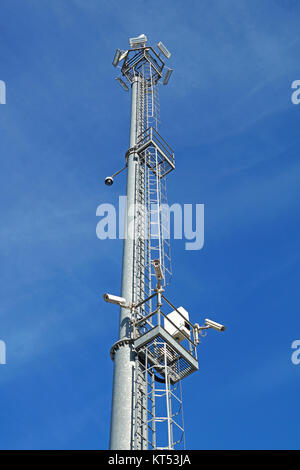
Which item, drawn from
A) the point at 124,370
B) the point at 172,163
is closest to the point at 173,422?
the point at 124,370

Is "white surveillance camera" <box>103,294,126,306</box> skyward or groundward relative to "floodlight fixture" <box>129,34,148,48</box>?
groundward

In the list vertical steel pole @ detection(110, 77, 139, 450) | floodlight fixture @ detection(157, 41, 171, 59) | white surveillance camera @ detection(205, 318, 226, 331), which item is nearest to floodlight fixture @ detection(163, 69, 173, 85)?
floodlight fixture @ detection(157, 41, 171, 59)

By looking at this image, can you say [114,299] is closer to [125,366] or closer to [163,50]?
[125,366]

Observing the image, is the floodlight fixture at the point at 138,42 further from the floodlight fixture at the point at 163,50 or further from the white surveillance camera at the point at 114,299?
the white surveillance camera at the point at 114,299

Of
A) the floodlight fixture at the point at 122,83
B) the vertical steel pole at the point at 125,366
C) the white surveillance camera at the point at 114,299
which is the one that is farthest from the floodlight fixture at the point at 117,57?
the white surveillance camera at the point at 114,299

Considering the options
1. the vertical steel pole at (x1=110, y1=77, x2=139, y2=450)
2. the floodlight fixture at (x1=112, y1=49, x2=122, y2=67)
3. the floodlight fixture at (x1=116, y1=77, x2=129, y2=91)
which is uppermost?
the floodlight fixture at (x1=112, y1=49, x2=122, y2=67)

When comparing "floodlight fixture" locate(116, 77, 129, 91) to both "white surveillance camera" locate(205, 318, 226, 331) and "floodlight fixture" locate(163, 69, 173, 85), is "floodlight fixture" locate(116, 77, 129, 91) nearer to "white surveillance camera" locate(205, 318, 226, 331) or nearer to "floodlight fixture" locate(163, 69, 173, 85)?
"floodlight fixture" locate(163, 69, 173, 85)

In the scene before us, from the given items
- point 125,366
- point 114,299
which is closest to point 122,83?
point 114,299

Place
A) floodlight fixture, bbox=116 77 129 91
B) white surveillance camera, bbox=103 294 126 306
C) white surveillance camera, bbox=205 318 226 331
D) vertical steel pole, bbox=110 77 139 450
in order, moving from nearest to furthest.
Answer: vertical steel pole, bbox=110 77 139 450
white surveillance camera, bbox=103 294 126 306
white surveillance camera, bbox=205 318 226 331
floodlight fixture, bbox=116 77 129 91

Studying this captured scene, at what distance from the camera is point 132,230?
28719mm

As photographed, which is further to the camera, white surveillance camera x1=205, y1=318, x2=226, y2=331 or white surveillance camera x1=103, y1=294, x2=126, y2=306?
white surveillance camera x1=205, y1=318, x2=226, y2=331

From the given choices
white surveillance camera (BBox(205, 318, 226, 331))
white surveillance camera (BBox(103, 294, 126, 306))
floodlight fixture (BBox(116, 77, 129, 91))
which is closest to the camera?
white surveillance camera (BBox(103, 294, 126, 306))

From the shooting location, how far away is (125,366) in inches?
913

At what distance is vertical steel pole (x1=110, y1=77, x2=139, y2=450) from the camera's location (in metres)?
21.1
